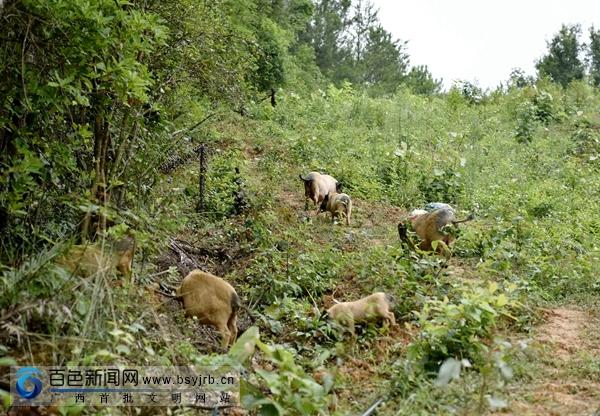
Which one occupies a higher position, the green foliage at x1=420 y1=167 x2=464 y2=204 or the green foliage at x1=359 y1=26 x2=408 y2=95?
the green foliage at x1=359 y1=26 x2=408 y2=95

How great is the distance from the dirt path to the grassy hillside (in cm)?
2

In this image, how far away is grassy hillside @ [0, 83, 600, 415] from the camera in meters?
5.03

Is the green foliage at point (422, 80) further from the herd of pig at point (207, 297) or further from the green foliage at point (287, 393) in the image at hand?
the green foliage at point (287, 393)

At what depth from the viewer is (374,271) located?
28.8ft

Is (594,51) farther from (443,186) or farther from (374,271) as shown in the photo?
(374,271)

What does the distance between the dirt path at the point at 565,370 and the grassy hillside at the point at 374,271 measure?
0.02 meters

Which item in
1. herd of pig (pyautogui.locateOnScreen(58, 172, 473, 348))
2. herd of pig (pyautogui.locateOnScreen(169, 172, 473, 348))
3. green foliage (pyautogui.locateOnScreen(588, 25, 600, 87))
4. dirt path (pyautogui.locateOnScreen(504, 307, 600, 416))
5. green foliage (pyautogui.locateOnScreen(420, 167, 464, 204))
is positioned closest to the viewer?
dirt path (pyautogui.locateOnScreen(504, 307, 600, 416))

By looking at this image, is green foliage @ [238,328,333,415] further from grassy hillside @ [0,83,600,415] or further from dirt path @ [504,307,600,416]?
dirt path @ [504,307,600,416]

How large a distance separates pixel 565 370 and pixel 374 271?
308 cm

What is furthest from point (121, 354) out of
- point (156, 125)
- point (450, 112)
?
point (450, 112)

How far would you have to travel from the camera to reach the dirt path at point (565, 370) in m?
5.25

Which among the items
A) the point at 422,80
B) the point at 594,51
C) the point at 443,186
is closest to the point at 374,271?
the point at 443,186

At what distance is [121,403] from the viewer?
4625mm

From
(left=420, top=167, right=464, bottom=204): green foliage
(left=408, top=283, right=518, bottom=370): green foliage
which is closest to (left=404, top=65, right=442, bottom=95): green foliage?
(left=420, top=167, right=464, bottom=204): green foliage
